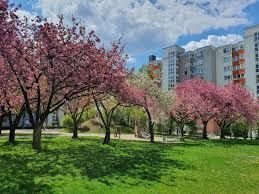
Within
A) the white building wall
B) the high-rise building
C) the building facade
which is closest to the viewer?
the high-rise building

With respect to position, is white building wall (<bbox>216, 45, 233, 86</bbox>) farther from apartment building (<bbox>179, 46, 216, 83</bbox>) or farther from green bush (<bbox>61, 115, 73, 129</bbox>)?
green bush (<bbox>61, 115, 73, 129</bbox>)

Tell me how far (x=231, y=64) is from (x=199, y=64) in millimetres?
9846

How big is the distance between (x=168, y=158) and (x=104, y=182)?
6.70 m

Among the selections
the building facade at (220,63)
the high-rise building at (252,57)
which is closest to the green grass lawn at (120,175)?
the building facade at (220,63)

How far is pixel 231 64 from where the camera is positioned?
82.2 meters

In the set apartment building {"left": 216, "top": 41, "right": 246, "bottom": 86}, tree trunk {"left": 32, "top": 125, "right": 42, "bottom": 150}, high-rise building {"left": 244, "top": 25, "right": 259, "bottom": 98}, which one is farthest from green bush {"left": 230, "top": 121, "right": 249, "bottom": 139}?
tree trunk {"left": 32, "top": 125, "right": 42, "bottom": 150}

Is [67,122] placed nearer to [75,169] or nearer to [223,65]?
[75,169]

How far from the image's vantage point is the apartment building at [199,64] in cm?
8711

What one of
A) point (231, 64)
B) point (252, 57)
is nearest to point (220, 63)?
point (231, 64)

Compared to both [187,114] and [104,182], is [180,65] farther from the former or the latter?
[104,182]

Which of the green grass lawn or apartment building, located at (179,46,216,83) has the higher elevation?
apartment building, located at (179,46,216,83)

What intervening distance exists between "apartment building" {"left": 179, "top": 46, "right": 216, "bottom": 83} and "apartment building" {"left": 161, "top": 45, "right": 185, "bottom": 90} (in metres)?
1.20

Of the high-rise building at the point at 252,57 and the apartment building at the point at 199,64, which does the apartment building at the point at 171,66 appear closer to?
the apartment building at the point at 199,64

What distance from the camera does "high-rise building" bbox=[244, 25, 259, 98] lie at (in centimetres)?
7288
